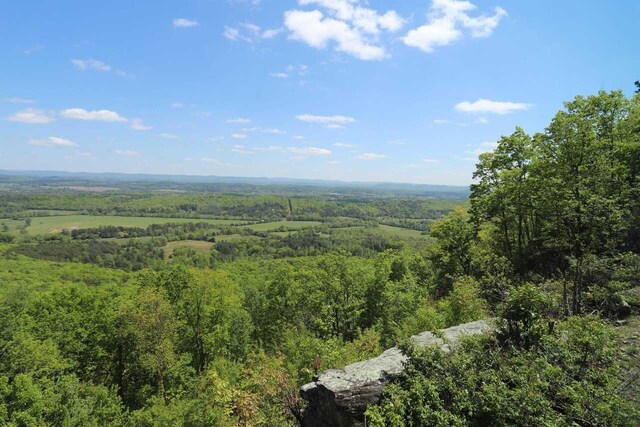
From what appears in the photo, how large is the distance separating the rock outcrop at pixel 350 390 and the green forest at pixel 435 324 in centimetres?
56

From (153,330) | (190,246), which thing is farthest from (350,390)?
(190,246)

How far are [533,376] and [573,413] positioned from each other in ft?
3.76

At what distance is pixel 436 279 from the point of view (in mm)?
38531

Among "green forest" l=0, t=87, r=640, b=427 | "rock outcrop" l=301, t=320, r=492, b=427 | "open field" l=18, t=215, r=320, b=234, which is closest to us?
"green forest" l=0, t=87, r=640, b=427

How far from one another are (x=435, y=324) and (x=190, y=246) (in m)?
124

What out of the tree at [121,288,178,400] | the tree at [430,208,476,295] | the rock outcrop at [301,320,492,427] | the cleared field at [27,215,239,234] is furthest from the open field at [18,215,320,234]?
the rock outcrop at [301,320,492,427]

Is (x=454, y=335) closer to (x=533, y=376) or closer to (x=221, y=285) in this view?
(x=533, y=376)

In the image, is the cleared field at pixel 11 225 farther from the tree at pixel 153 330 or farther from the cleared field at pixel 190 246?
the tree at pixel 153 330

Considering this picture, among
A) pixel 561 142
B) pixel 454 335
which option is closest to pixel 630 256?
pixel 561 142

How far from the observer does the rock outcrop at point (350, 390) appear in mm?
11984

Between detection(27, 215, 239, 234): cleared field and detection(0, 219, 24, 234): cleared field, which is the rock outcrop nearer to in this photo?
detection(27, 215, 239, 234): cleared field

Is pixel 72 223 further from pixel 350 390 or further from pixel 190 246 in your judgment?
pixel 350 390

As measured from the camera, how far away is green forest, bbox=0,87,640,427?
9992 millimetres

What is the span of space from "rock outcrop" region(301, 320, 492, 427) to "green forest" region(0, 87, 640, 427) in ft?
1.83
